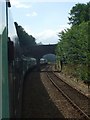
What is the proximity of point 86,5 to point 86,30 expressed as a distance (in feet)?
177

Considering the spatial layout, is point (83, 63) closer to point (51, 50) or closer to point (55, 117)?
point (55, 117)

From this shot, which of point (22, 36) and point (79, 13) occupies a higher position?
point (79, 13)

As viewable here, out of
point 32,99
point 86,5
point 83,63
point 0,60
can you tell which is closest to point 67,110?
point 32,99

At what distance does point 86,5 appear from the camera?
77812 millimetres

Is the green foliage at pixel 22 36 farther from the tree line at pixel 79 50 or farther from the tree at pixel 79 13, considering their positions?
the tree at pixel 79 13

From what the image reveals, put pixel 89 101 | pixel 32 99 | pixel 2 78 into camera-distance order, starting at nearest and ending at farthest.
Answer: pixel 2 78
pixel 89 101
pixel 32 99

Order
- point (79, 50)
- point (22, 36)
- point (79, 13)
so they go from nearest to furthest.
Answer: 1. point (79, 50)
2. point (22, 36)
3. point (79, 13)

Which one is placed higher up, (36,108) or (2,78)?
(2,78)

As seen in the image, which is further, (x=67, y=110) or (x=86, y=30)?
(x=86, y=30)

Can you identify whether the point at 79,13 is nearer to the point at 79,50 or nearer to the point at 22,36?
the point at 22,36

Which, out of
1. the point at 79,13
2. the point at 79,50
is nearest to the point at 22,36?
the point at 79,50

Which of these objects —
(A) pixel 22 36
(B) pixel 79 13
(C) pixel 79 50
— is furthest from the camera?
(B) pixel 79 13

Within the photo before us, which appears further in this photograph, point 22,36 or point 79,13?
point 79,13

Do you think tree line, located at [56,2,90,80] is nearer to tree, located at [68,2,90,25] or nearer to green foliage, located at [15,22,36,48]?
green foliage, located at [15,22,36,48]
